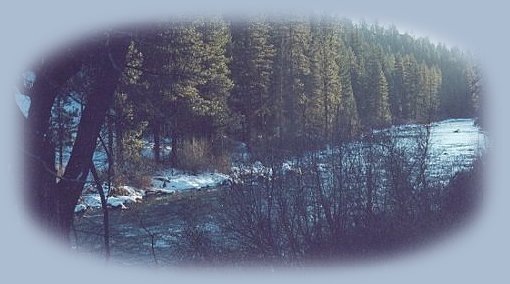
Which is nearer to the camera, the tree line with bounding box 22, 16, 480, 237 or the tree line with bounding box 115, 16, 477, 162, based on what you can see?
the tree line with bounding box 22, 16, 480, 237

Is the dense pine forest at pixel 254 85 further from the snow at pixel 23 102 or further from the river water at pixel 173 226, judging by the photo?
the snow at pixel 23 102

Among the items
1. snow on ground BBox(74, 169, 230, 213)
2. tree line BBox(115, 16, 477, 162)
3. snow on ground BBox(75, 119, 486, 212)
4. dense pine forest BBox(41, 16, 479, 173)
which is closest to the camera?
snow on ground BBox(75, 119, 486, 212)

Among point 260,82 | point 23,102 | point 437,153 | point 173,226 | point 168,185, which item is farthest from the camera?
point 260,82

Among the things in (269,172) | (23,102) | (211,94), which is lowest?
(269,172)

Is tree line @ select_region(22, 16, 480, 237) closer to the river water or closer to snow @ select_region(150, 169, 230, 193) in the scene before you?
the river water

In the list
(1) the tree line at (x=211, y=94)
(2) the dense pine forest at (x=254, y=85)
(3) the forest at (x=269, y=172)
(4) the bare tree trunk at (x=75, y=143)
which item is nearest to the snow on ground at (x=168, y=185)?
(1) the tree line at (x=211, y=94)

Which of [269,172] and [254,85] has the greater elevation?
[254,85]

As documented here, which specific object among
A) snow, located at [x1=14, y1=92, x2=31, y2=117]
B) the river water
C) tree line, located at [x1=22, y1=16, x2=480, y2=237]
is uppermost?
tree line, located at [x1=22, y1=16, x2=480, y2=237]

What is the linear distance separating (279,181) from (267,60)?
22788 mm

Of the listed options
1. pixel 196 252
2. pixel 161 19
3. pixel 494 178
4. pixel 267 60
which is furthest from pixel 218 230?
pixel 267 60

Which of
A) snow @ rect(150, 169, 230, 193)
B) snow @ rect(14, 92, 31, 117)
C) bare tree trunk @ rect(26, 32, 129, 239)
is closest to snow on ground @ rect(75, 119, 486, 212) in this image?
snow @ rect(150, 169, 230, 193)

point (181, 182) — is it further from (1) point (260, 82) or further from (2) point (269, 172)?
(2) point (269, 172)

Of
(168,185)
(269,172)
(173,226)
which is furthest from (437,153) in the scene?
(168,185)

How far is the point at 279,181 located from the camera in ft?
19.3
